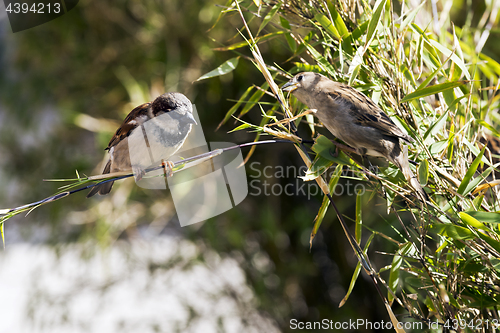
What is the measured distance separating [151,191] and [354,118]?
119 cm

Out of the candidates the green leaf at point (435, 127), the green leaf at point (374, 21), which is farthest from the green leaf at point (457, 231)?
the green leaf at point (374, 21)

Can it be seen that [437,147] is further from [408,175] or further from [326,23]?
[326,23]

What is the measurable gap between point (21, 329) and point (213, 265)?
0.97 metres

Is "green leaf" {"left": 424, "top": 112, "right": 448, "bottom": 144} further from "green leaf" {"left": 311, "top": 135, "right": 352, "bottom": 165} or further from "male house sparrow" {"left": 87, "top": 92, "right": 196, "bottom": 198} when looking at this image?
"male house sparrow" {"left": 87, "top": 92, "right": 196, "bottom": 198}

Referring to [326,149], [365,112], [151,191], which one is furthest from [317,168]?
[151,191]

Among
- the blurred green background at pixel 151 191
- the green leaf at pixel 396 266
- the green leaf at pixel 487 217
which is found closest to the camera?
the green leaf at pixel 487 217

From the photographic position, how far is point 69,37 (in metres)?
1.57

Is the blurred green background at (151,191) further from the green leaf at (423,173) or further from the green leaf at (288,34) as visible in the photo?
the green leaf at (423,173)

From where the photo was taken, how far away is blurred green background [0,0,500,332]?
145cm

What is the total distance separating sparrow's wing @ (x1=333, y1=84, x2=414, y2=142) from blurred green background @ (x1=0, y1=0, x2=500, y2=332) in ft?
2.77

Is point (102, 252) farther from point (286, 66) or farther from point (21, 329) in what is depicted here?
point (286, 66)

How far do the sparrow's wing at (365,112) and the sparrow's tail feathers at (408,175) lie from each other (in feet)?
0.10

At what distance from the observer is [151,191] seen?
1.55 meters

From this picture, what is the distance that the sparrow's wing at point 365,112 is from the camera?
51cm
